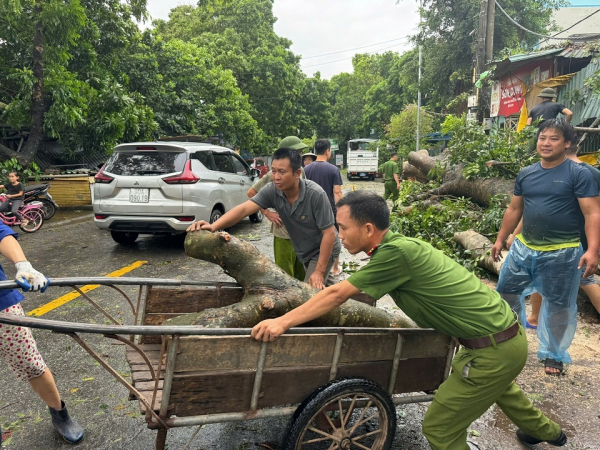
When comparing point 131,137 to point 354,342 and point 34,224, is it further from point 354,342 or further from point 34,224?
point 354,342

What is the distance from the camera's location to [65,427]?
2484mm

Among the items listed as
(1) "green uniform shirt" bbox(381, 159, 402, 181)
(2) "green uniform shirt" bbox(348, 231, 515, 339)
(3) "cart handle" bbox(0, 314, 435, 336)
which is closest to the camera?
(3) "cart handle" bbox(0, 314, 435, 336)

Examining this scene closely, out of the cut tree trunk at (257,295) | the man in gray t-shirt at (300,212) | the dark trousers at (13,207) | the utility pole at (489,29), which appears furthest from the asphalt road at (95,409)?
the utility pole at (489,29)

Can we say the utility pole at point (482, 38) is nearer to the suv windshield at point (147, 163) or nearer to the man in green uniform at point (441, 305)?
the suv windshield at point (147, 163)

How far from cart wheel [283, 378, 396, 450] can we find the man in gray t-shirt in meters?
0.93

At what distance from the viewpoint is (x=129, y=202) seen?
20.8 feet

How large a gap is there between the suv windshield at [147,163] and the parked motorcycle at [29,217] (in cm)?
318

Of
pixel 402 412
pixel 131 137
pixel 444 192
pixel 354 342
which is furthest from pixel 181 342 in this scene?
pixel 131 137

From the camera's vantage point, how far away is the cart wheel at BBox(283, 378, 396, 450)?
6.62 feet

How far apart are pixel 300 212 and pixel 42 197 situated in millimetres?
8641

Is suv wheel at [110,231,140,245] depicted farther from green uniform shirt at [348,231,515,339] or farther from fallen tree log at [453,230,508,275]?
green uniform shirt at [348,231,515,339]

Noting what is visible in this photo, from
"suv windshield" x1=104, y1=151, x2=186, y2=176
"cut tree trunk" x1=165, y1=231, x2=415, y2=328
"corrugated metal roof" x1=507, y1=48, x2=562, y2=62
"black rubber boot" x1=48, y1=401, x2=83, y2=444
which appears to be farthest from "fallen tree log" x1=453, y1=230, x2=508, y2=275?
"corrugated metal roof" x1=507, y1=48, x2=562, y2=62

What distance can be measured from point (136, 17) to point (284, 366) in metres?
13.9

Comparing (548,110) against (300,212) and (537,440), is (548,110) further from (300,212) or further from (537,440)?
(537,440)
